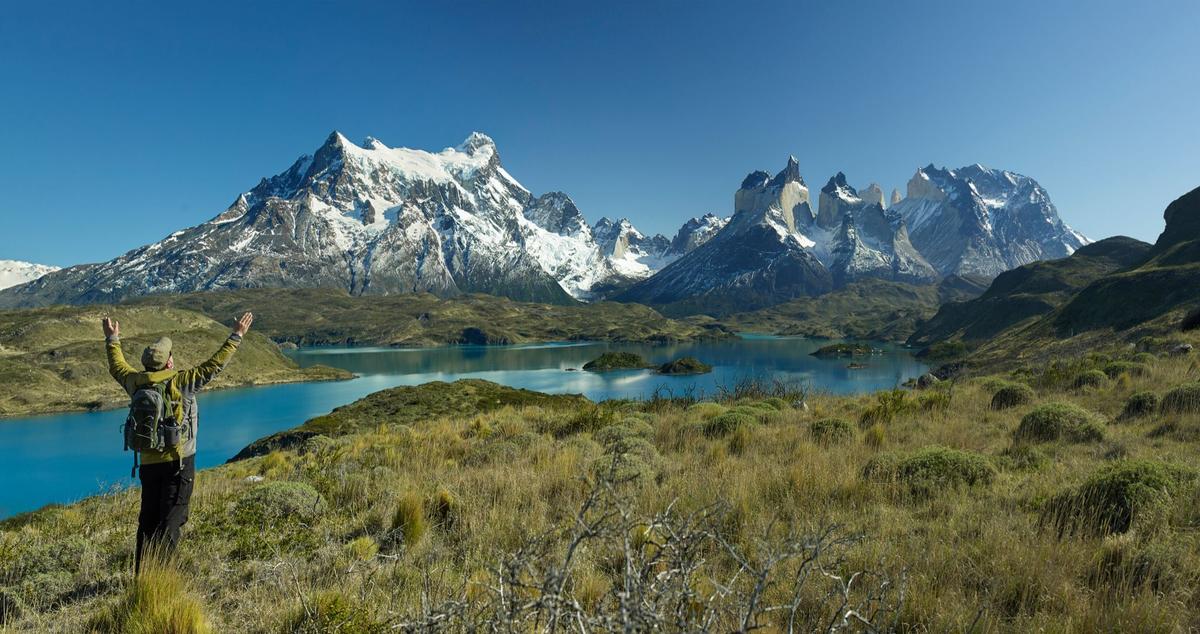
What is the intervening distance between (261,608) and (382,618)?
1378 mm

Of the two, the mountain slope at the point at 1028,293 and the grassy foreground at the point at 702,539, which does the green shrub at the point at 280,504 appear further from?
the mountain slope at the point at 1028,293

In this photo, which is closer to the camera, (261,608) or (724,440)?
(261,608)

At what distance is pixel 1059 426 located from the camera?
29.4ft

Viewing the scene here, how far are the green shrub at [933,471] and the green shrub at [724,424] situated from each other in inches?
162

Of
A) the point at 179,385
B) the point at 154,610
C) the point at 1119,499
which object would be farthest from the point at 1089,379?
the point at 179,385

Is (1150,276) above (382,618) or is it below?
above

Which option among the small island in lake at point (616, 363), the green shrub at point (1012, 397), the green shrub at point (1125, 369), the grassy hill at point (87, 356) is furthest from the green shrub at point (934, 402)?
the small island in lake at point (616, 363)

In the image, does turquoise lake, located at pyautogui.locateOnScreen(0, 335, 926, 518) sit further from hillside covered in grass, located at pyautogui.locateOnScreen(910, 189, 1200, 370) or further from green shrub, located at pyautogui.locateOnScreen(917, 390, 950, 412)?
hillside covered in grass, located at pyautogui.locateOnScreen(910, 189, 1200, 370)

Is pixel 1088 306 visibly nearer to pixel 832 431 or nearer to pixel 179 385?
pixel 832 431

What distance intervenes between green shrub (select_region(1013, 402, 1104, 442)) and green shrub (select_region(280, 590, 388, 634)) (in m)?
10.7

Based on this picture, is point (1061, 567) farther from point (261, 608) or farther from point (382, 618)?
point (261, 608)

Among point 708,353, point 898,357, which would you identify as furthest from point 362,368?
point 898,357

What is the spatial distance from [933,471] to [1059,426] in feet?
14.0

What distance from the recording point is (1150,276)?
6906 centimetres
